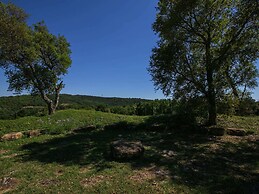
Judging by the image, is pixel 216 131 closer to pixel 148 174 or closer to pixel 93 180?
pixel 148 174

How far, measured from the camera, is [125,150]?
10242 mm

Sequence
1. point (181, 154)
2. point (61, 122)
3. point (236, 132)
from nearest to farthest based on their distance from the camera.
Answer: point (181, 154) → point (236, 132) → point (61, 122)

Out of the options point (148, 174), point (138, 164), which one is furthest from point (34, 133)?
point (148, 174)

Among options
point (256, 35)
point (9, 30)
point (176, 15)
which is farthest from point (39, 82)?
point (256, 35)

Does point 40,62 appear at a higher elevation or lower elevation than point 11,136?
higher

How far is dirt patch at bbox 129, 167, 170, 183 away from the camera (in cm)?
825

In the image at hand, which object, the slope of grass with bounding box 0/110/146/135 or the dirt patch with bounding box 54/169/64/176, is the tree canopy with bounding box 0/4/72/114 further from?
the dirt patch with bounding box 54/169/64/176

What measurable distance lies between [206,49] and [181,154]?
7404mm

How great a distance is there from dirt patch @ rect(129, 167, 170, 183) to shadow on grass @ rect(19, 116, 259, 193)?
0.91 feet

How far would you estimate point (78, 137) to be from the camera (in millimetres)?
15312

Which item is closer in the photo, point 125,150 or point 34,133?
point 125,150

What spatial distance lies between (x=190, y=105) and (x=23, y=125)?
12.0m

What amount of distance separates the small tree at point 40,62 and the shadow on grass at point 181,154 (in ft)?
31.0

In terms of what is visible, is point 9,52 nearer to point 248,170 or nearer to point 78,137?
point 78,137
